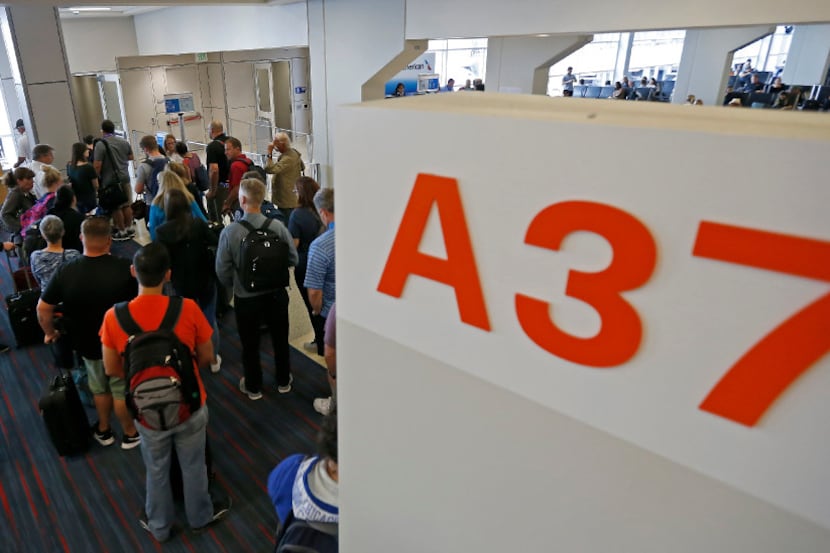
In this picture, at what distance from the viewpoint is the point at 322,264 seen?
10.9ft

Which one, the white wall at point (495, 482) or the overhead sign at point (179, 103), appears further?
the overhead sign at point (179, 103)

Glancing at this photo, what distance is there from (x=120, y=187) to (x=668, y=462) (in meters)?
7.07

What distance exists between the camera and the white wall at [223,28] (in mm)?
7086

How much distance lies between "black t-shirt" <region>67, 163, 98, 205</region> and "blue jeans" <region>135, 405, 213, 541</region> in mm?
4353

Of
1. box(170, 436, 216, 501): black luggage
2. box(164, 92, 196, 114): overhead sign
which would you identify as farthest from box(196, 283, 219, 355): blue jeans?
box(164, 92, 196, 114): overhead sign

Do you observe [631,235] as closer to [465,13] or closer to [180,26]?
[465,13]

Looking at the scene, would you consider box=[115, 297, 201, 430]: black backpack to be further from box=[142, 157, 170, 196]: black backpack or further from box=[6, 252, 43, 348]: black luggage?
box=[142, 157, 170, 196]: black backpack

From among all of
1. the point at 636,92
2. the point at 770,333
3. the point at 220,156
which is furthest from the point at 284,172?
the point at 636,92

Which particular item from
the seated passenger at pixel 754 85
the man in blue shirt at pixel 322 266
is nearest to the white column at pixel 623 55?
the seated passenger at pixel 754 85

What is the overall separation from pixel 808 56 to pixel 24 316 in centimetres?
2001

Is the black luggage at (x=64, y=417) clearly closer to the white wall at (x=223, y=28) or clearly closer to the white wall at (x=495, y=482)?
the white wall at (x=495, y=482)

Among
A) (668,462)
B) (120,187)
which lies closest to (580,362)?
(668,462)

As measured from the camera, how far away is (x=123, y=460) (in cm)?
333

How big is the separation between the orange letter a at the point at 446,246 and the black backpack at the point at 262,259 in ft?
7.56
